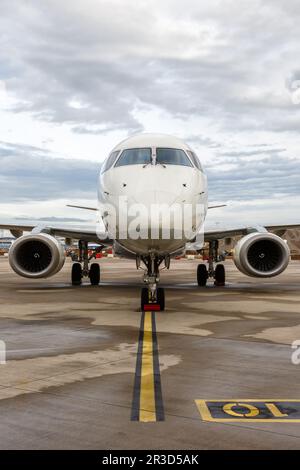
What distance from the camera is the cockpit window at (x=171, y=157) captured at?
12.6 m

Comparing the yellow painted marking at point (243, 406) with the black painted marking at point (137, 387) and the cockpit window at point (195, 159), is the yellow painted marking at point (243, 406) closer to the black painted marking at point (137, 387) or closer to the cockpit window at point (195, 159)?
the black painted marking at point (137, 387)

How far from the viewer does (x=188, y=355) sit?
673cm

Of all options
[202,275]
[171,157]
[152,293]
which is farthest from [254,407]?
[202,275]

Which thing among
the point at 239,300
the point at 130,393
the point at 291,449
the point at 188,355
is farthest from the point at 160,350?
the point at 239,300

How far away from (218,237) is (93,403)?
14203 millimetres

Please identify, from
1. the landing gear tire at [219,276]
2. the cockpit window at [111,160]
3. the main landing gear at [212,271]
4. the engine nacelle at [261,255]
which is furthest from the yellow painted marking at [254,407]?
the landing gear tire at [219,276]

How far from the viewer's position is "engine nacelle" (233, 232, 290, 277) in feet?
49.2

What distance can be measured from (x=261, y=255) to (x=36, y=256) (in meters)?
7.00

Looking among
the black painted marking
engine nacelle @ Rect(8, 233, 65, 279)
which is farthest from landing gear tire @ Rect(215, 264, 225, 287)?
the black painted marking

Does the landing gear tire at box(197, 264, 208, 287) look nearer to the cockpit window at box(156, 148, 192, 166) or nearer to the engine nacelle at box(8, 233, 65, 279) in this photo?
the engine nacelle at box(8, 233, 65, 279)

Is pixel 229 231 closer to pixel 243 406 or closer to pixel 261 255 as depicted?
pixel 261 255

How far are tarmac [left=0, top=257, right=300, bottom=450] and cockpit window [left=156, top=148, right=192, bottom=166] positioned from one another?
3.86 m

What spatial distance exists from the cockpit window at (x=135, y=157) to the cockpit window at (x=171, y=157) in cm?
27

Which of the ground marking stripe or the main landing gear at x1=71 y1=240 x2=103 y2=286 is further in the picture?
the main landing gear at x1=71 y1=240 x2=103 y2=286
